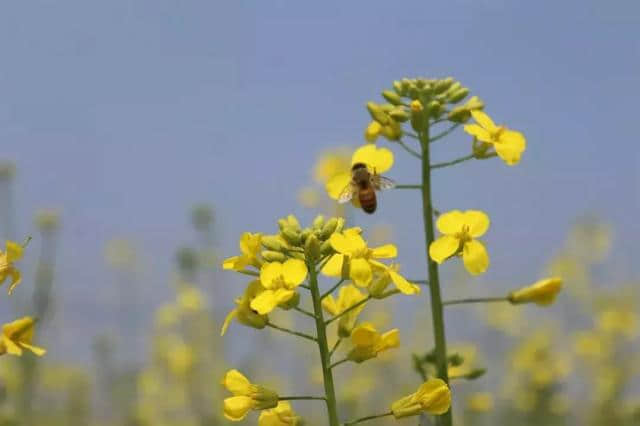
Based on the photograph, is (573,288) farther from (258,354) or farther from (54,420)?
(54,420)

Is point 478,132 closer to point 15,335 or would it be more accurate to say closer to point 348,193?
point 348,193

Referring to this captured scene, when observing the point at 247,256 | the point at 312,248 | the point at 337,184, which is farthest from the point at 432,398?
the point at 337,184

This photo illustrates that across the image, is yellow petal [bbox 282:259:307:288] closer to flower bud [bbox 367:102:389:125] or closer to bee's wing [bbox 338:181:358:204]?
flower bud [bbox 367:102:389:125]

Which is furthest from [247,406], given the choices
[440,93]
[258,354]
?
[258,354]

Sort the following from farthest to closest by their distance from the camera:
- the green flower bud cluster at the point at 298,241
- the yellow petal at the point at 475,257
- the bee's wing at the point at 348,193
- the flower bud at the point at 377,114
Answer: the bee's wing at the point at 348,193, the flower bud at the point at 377,114, the yellow petal at the point at 475,257, the green flower bud cluster at the point at 298,241

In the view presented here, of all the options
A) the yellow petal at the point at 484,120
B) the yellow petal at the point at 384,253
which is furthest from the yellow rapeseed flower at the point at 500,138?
the yellow petal at the point at 384,253

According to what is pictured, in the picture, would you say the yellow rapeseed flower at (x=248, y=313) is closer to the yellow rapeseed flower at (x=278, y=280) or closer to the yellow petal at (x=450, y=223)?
the yellow rapeseed flower at (x=278, y=280)
